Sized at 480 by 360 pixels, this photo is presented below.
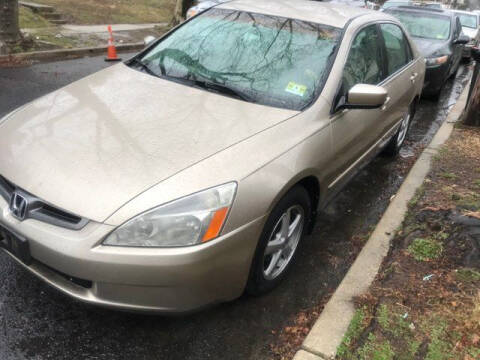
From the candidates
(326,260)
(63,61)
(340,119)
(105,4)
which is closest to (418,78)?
(340,119)

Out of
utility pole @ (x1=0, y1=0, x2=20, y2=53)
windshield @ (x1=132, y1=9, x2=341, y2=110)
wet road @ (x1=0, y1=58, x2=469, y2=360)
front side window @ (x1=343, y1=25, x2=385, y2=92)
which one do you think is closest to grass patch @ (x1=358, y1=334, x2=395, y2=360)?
wet road @ (x1=0, y1=58, x2=469, y2=360)

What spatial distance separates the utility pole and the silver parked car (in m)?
5.81

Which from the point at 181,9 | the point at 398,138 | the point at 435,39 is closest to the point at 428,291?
the point at 398,138

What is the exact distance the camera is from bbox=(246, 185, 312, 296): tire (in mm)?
2559

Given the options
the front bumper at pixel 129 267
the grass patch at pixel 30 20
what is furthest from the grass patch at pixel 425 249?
the grass patch at pixel 30 20

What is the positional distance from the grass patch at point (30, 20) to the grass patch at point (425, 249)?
1070 centimetres

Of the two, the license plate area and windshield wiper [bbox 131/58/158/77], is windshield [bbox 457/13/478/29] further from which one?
the license plate area

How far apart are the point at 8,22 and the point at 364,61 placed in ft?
23.7

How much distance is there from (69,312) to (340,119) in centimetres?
218

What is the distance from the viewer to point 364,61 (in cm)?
367

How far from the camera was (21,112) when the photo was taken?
3006mm

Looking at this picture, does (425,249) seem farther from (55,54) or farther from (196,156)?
(55,54)

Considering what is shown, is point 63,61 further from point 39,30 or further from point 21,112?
point 21,112

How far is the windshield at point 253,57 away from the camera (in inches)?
122
